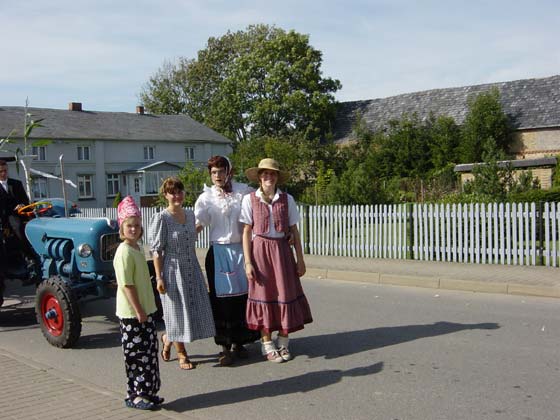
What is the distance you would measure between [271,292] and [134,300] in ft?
5.03

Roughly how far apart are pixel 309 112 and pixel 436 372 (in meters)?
41.2

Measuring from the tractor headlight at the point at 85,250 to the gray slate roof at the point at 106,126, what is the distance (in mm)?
38380

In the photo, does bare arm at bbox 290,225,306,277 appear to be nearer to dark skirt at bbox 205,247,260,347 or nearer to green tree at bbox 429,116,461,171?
dark skirt at bbox 205,247,260,347

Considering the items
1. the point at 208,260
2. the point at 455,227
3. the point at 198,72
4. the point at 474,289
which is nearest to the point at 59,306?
the point at 208,260

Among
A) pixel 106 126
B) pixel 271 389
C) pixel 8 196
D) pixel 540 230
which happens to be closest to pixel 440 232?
pixel 540 230

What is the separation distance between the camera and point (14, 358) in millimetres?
6406

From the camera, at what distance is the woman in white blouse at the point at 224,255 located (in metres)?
6.03

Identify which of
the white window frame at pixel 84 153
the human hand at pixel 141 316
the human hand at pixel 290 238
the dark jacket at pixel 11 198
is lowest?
the human hand at pixel 141 316

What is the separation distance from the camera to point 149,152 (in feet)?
167

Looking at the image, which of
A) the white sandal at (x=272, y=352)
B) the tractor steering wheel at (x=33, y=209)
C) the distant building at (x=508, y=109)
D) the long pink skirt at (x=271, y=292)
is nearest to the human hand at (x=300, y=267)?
the long pink skirt at (x=271, y=292)

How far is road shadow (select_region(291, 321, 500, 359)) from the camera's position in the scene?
6.50 m

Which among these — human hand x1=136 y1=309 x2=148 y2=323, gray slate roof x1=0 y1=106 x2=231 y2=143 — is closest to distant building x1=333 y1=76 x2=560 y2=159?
gray slate roof x1=0 y1=106 x2=231 y2=143

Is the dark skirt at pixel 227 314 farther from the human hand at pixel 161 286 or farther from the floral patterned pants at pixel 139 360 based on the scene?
the floral patterned pants at pixel 139 360

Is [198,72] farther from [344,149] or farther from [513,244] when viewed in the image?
[513,244]
